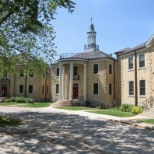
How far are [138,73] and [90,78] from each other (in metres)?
9.55

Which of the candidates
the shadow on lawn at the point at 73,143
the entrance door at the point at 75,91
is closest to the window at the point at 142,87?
the entrance door at the point at 75,91

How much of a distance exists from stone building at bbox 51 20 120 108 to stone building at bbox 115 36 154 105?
3768 millimetres

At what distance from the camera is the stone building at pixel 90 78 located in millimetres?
35312

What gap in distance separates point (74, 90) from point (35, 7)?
2805 cm

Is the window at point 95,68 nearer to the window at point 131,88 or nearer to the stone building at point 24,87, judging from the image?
the window at point 131,88

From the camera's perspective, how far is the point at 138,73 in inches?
1155

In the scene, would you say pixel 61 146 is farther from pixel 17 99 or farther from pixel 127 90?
pixel 17 99

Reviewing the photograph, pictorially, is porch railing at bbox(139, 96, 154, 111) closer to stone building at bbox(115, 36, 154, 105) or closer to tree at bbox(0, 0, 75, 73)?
stone building at bbox(115, 36, 154, 105)

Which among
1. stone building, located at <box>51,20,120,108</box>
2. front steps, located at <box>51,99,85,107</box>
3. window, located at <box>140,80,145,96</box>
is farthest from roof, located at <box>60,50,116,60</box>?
window, located at <box>140,80,145,96</box>

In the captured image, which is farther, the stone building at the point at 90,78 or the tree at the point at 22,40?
the stone building at the point at 90,78

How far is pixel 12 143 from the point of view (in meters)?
9.86

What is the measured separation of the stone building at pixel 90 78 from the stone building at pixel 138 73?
3.77 metres

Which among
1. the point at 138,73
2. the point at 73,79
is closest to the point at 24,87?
the point at 73,79

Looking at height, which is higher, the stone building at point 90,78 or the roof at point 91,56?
the roof at point 91,56
